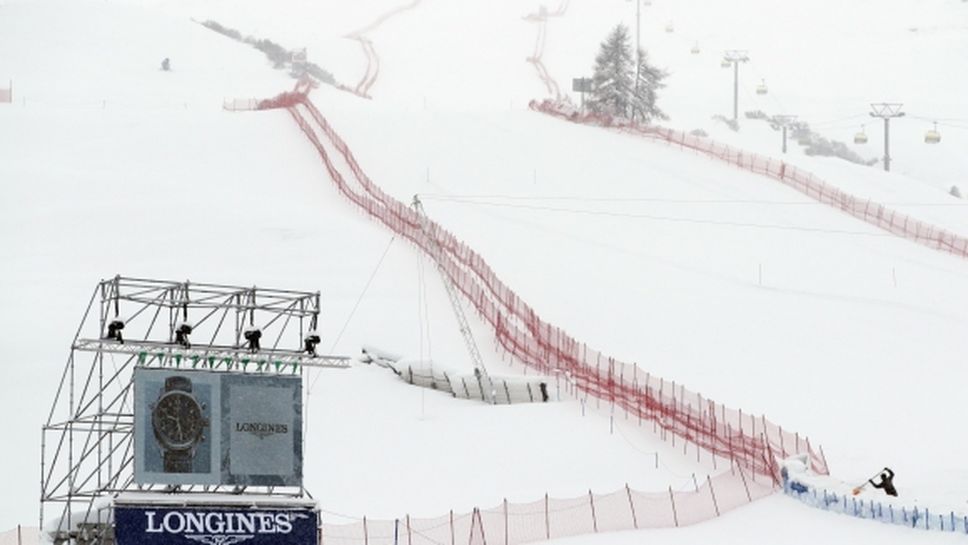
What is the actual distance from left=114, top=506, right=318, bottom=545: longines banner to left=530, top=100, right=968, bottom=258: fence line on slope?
41.2 meters

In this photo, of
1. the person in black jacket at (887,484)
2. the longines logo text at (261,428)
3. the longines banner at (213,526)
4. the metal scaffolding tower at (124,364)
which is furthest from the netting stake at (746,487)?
the longines banner at (213,526)

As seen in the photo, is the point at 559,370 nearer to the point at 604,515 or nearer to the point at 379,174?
the point at 604,515

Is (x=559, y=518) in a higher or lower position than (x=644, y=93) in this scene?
lower

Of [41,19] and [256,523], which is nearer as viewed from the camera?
[256,523]

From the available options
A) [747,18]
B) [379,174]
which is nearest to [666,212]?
[379,174]

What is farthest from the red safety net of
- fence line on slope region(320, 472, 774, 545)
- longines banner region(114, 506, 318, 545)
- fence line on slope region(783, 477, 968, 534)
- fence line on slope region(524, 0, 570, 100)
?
longines banner region(114, 506, 318, 545)

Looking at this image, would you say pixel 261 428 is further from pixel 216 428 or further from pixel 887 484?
pixel 887 484

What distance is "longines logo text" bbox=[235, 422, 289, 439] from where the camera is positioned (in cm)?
3117

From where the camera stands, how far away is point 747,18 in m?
164

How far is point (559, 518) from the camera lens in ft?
→ 120

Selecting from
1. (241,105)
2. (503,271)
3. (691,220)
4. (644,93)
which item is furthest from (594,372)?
(241,105)

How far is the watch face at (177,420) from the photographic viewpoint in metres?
30.6

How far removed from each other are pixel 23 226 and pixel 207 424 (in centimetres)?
3453

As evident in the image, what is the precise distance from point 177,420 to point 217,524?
6.87 feet
